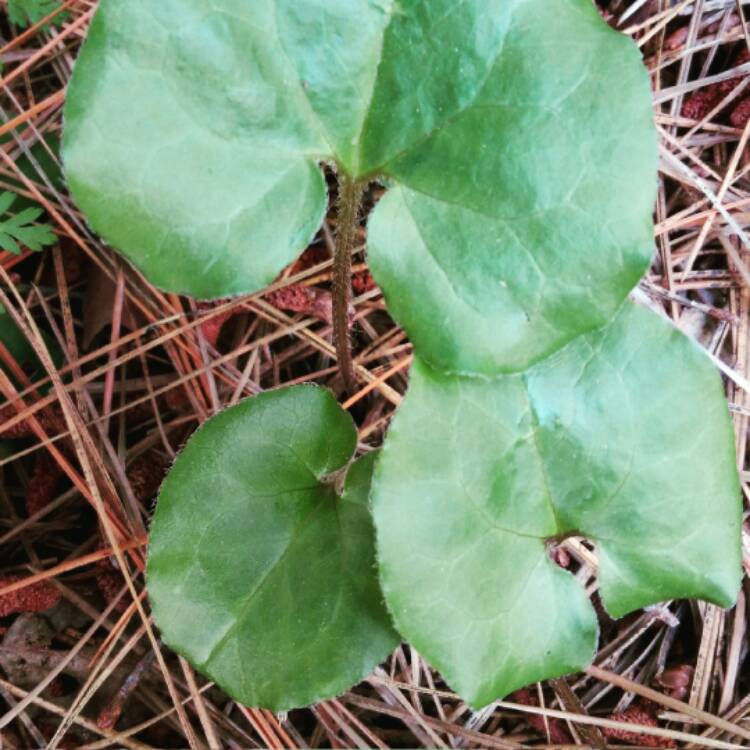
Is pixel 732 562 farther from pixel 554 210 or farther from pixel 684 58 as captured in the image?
pixel 684 58

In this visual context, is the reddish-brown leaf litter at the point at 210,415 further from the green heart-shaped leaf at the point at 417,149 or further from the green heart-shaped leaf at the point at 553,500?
the green heart-shaped leaf at the point at 417,149

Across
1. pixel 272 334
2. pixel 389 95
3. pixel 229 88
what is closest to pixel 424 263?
pixel 389 95

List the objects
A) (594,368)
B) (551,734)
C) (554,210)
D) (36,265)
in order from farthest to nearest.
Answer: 1. (36,265)
2. (551,734)
3. (594,368)
4. (554,210)

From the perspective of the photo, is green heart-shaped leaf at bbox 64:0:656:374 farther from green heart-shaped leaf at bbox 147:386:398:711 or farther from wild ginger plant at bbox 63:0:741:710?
green heart-shaped leaf at bbox 147:386:398:711

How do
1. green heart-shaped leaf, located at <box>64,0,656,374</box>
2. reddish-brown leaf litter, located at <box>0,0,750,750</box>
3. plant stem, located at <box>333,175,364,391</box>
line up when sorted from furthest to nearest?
1. reddish-brown leaf litter, located at <box>0,0,750,750</box>
2. plant stem, located at <box>333,175,364,391</box>
3. green heart-shaped leaf, located at <box>64,0,656,374</box>

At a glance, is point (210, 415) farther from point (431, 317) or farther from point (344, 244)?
point (431, 317)

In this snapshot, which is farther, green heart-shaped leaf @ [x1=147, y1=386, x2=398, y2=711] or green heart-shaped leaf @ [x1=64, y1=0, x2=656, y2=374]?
green heart-shaped leaf @ [x1=147, y1=386, x2=398, y2=711]

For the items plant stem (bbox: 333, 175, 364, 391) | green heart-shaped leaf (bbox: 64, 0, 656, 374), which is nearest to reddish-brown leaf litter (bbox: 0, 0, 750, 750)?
plant stem (bbox: 333, 175, 364, 391)

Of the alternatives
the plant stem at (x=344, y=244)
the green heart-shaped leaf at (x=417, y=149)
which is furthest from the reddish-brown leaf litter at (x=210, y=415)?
the green heart-shaped leaf at (x=417, y=149)

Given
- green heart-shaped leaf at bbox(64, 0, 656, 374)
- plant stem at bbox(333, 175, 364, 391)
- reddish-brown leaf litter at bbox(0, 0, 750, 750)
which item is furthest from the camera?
reddish-brown leaf litter at bbox(0, 0, 750, 750)
